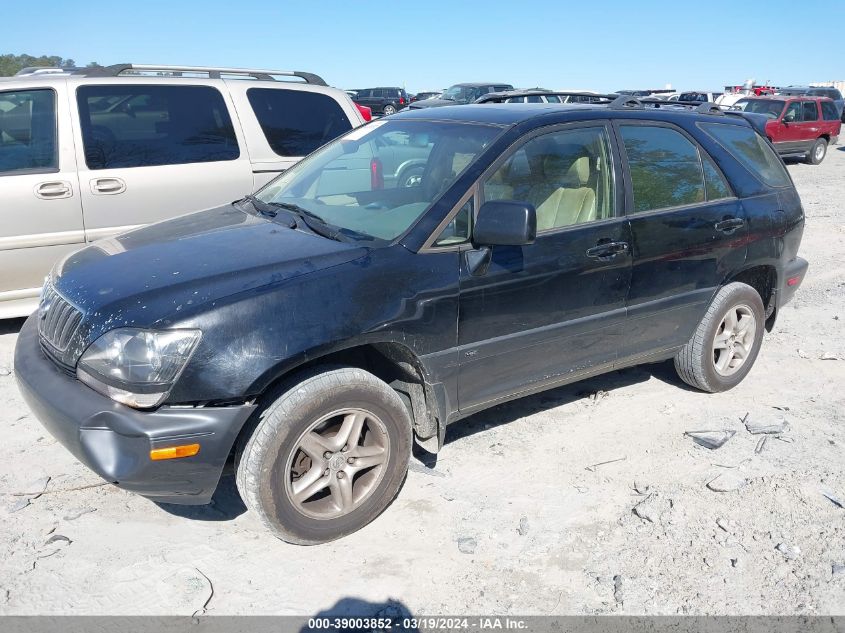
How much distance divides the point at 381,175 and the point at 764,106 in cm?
2007

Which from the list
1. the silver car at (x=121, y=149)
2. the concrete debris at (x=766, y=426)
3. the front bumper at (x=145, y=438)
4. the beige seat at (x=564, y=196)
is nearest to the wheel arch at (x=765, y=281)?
the concrete debris at (x=766, y=426)

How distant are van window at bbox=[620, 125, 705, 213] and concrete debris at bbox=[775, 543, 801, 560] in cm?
183

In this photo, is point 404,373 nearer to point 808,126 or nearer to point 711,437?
point 711,437

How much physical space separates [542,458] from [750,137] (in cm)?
265

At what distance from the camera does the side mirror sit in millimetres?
3240

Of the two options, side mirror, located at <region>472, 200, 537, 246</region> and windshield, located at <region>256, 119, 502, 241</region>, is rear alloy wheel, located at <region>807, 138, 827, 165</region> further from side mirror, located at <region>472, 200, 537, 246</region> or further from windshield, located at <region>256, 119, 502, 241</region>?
side mirror, located at <region>472, 200, 537, 246</region>

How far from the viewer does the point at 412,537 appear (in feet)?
10.8

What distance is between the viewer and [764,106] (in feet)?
67.8

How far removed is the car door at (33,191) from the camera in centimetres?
518

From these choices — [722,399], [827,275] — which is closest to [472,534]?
[722,399]

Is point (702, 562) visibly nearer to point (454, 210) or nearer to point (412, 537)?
point (412, 537)

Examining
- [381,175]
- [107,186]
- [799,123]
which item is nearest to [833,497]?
[381,175]

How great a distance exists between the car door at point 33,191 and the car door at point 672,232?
12.7 ft

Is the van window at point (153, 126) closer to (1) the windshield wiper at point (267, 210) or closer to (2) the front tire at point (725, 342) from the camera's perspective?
(1) the windshield wiper at point (267, 210)
